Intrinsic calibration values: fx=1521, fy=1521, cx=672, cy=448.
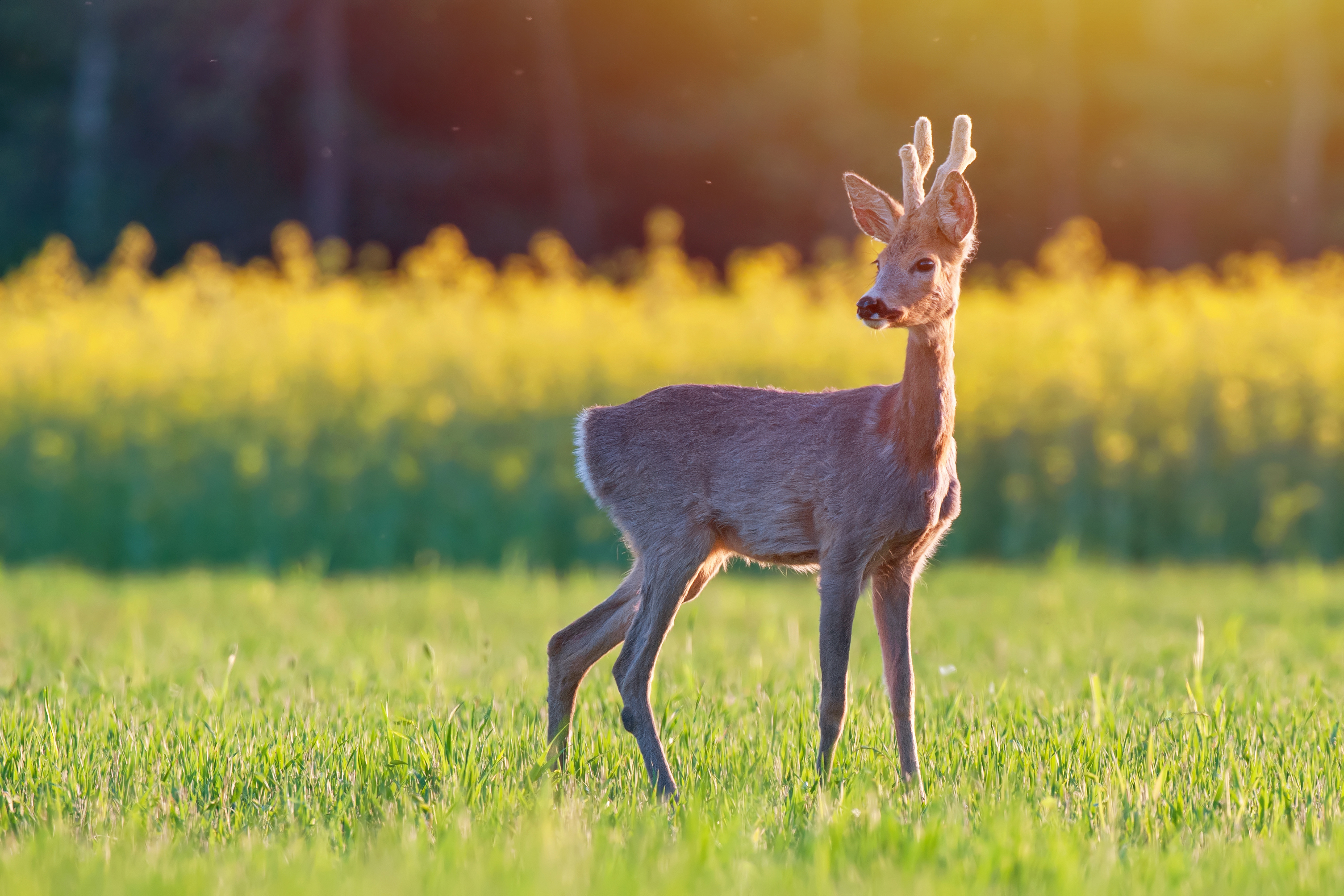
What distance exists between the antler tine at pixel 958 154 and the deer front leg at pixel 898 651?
1.19 meters

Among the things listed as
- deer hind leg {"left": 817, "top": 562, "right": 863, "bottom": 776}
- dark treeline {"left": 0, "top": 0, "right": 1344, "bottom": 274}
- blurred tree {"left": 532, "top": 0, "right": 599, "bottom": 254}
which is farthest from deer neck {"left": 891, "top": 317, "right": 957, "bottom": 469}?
blurred tree {"left": 532, "top": 0, "right": 599, "bottom": 254}

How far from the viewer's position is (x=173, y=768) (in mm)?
4406

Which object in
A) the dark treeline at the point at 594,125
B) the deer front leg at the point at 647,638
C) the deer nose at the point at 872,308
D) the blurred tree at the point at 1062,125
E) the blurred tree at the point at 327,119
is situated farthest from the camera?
the blurred tree at the point at 1062,125

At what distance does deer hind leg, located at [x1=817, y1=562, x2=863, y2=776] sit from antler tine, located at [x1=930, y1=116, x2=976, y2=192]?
44.0 inches

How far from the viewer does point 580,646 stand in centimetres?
477

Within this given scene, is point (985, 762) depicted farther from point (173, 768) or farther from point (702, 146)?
point (702, 146)

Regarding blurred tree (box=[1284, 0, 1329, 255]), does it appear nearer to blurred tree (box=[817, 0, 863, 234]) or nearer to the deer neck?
blurred tree (box=[817, 0, 863, 234])

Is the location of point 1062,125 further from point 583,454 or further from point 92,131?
point 583,454

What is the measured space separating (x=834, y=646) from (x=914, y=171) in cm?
137

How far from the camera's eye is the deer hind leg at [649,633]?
14.7 feet

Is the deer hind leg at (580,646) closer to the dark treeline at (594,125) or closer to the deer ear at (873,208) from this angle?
the deer ear at (873,208)

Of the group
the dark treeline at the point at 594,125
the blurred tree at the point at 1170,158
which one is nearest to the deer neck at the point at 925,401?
the dark treeline at the point at 594,125

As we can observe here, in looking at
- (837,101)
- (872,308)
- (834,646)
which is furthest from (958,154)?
(837,101)

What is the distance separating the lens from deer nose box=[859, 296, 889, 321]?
3967 millimetres
